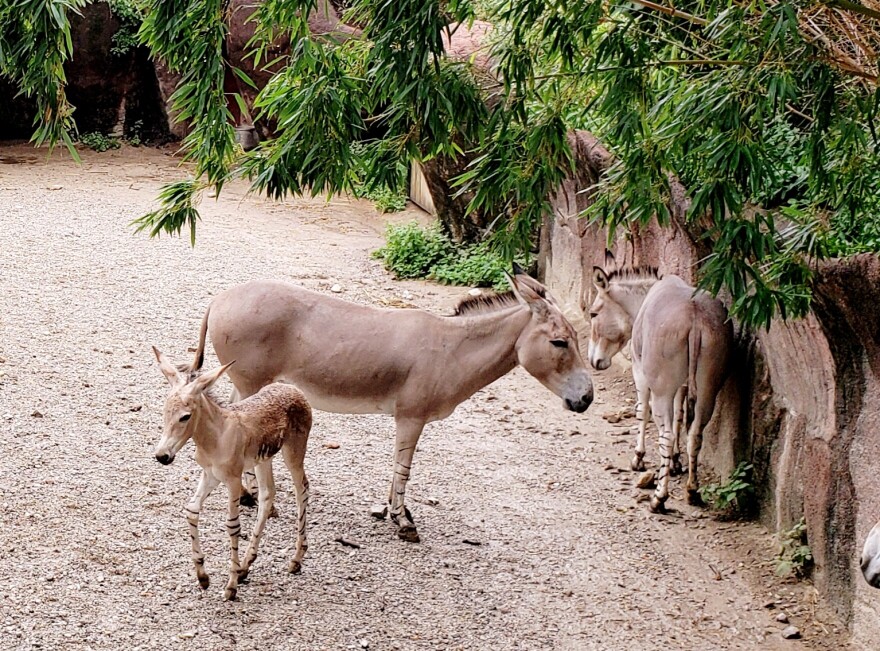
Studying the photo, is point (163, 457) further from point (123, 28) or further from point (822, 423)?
point (123, 28)

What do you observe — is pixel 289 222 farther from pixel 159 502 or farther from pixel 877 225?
pixel 877 225

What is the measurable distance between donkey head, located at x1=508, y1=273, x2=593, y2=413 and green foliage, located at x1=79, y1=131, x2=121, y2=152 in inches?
513

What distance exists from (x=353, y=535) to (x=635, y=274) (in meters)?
3.17

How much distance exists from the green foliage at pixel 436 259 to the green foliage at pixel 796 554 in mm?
5930

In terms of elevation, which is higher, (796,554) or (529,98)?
(529,98)

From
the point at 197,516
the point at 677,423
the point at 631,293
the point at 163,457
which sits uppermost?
the point at 631,293

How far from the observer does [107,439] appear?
741cm

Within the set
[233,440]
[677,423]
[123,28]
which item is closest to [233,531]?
[233,440]

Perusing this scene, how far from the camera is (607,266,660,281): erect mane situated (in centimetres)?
798

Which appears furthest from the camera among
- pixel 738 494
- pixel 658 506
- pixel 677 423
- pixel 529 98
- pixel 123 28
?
pixel 123 28

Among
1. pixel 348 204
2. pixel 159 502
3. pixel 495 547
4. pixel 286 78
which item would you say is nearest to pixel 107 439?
pixel 159 502

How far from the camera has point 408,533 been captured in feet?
21.2

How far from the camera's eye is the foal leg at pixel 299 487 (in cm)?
581

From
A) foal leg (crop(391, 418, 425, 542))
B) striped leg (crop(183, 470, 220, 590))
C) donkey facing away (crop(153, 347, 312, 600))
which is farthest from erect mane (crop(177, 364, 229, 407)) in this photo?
foal leg (crop(391, 418, 425, 542))
